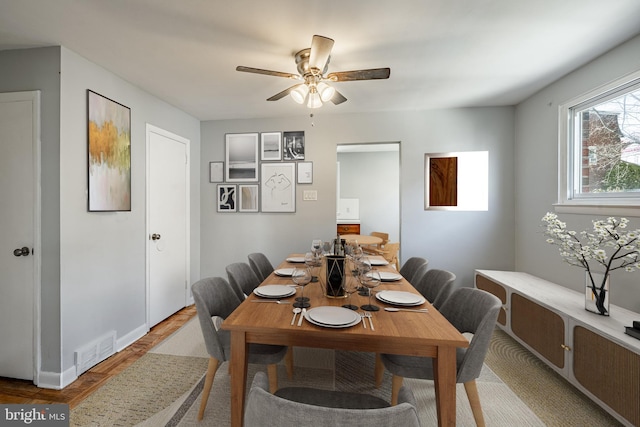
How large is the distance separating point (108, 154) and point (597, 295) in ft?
13.1

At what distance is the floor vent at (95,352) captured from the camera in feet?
6.56

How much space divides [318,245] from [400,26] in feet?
5.80

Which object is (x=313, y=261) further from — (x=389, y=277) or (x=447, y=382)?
(x=447, y=382)

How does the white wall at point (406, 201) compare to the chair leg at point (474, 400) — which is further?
the white wall at point (406, 201)

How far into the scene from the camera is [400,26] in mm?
1735

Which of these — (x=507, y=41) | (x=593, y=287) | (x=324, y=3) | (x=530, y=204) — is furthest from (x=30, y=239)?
(x=530, y=204)

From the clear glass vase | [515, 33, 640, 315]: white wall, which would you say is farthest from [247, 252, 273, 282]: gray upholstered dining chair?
[515, 33, 640, 315]: white wall

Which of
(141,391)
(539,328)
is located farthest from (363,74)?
(141,391)

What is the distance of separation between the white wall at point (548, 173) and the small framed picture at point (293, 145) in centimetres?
269

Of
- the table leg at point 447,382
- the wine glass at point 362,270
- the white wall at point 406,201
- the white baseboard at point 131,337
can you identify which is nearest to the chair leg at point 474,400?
the table leg at point 447,382

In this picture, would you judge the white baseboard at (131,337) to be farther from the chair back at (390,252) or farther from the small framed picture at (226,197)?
the chair back at (390,252)

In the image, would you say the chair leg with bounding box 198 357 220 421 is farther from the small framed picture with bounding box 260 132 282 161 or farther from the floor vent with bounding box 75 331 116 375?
the small framed picture with bounding box 260 132 282 161

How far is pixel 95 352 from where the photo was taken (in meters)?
2.13

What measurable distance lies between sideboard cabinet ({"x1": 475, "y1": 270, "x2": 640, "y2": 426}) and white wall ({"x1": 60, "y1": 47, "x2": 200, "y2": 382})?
362cm
